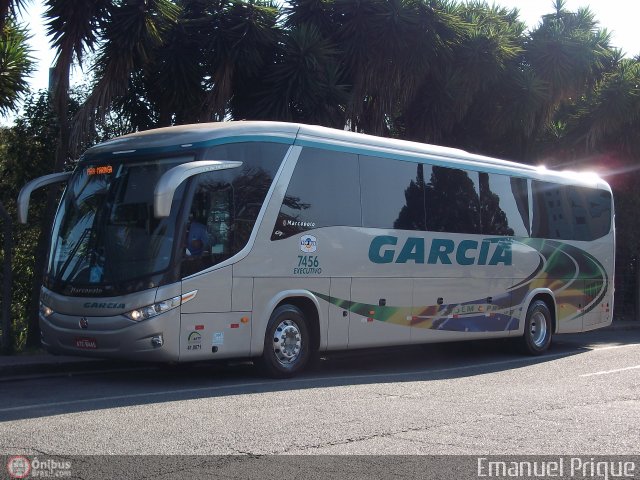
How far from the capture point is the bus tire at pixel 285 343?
11.4 metres

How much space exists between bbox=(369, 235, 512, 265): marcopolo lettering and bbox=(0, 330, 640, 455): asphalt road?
1.76m

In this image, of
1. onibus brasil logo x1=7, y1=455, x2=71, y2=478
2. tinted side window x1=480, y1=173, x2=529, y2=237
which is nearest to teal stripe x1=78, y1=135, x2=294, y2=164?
tinted side window x1=480, y1=173, x2=529, y2=237

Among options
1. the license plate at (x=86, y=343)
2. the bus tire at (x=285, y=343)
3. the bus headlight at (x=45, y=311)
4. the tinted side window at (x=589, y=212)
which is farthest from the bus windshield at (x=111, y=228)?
the tinted side window at (x=589, y=212)

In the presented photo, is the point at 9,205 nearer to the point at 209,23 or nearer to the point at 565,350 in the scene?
the point at 209,23

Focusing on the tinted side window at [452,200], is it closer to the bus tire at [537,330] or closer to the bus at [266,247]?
the bus at [266,247]

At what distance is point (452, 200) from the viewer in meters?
14.7

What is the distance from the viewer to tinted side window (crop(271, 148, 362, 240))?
38.3ft

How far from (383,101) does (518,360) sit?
6891 mm

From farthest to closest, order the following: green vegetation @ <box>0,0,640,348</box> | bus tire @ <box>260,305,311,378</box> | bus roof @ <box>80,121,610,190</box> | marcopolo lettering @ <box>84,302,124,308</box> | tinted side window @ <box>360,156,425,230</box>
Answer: green vegetation @ <box>0,0,640,348</box>
tinted side window @ <box>360,156,425,230</box>
bus tire @ <box>260,305,311,378</box>
bus roof @ <box>80,121,610,190</box>
marcopolo lettering @ <box>84,302,124,308</box>

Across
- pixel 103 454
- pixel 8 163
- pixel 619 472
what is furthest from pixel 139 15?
pixel 619 472

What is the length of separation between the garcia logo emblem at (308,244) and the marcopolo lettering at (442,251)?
1249 mm

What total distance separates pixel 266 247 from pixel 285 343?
1.33 m

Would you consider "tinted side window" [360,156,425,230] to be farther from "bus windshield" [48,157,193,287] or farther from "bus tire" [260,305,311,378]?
"bus windshield" [48,157,193,287]

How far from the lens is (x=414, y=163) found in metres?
14.0
